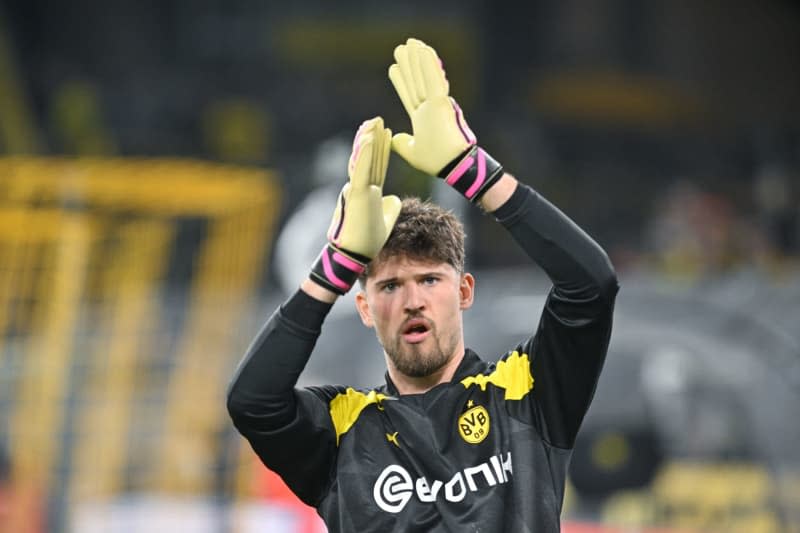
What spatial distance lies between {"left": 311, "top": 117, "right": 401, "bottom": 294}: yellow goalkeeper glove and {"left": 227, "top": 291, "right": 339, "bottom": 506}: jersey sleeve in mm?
65

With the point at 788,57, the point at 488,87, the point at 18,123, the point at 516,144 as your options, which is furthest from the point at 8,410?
the point at 788,57

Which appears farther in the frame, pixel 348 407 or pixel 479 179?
pixel 348 407

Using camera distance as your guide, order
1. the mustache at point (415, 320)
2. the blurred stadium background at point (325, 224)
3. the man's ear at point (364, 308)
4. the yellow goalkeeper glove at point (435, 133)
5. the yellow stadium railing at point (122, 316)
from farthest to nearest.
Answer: the blurred stadium background at point (325, 224)
the yellow stadium railing at point (122, 316)
the man's ear at point (364, 308)
the mustache at point (415, 320)
the yellow goalkeeper glove at point (435, 133)

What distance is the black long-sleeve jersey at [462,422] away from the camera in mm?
2365

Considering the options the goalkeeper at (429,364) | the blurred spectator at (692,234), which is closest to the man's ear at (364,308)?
the goalkeeper at (429,364)

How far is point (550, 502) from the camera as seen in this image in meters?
2.40

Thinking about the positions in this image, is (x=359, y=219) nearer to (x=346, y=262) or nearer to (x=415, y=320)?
(x=346, y=262)

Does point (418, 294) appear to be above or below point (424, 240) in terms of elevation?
below

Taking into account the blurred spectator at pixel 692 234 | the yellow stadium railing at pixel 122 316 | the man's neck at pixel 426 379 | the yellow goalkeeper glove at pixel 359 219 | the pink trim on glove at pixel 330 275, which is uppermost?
the blurred spectator at pixel 692 234

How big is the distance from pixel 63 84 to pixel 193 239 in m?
4.48

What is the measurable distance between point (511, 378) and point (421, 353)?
0.19m

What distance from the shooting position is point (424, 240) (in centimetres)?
245

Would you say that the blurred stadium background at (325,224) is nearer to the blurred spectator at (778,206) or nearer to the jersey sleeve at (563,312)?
the blurred spectator at (778,206)

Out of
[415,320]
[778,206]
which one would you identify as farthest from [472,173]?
[778,206]
